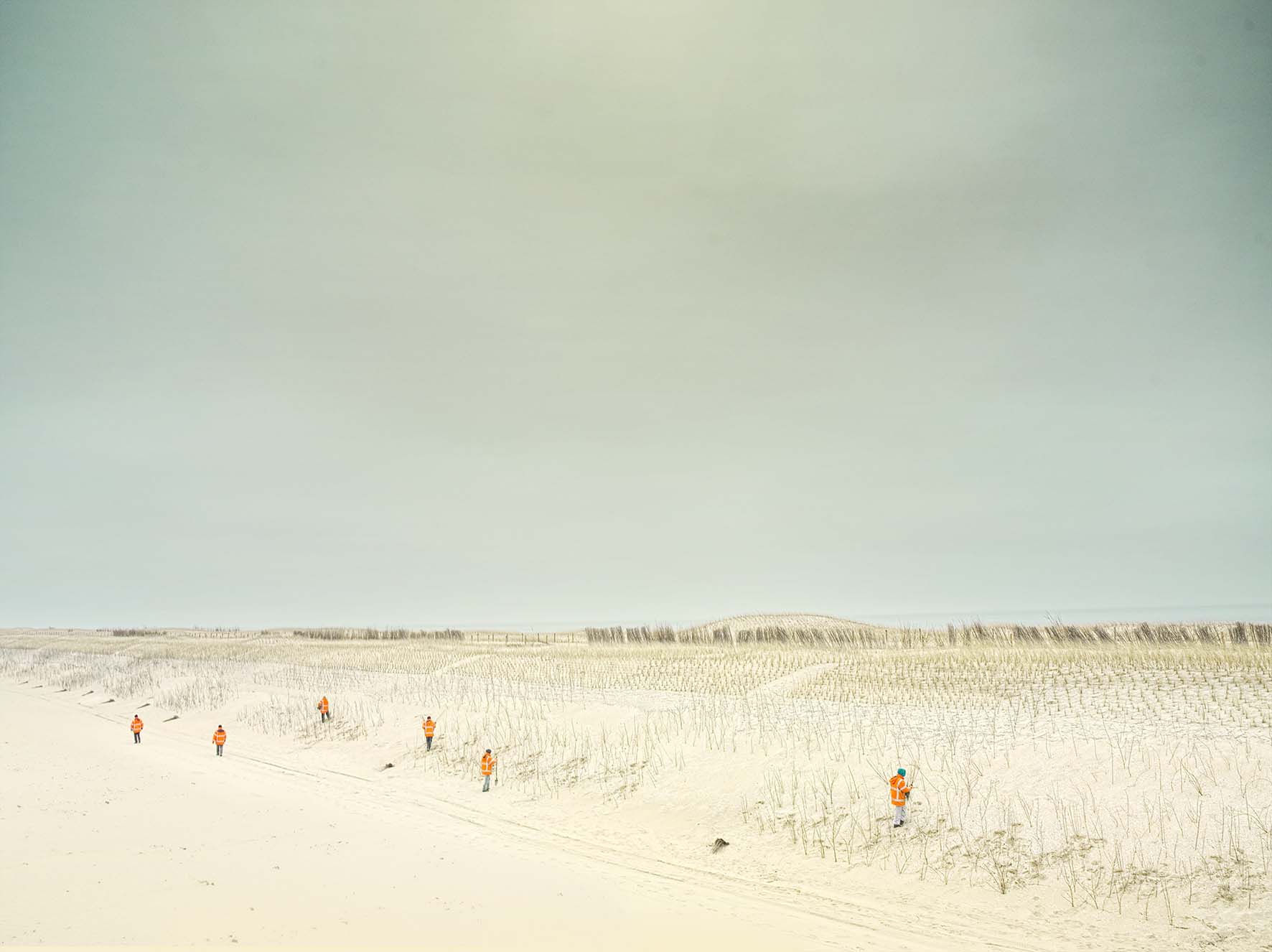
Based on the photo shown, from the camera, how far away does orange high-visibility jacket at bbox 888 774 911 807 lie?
11.9 meters

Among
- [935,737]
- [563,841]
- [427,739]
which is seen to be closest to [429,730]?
[427,739]

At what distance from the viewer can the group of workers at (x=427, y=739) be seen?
685 inches

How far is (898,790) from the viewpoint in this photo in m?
12.0

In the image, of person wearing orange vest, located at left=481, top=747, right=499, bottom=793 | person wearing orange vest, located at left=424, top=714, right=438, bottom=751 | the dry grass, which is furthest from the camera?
person wearing orange vest, located at left=424, top=714, right=438, bottom=751

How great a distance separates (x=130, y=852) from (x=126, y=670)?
44133mm

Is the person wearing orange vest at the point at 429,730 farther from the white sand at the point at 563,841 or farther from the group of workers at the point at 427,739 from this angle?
the white sand at the point at 563,841

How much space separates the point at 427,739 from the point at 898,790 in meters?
13.1

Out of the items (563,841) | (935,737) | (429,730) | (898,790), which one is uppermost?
(935,737)

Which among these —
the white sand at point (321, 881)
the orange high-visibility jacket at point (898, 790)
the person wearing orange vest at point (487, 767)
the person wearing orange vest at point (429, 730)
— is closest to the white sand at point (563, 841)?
the white sand at point (321, 881)

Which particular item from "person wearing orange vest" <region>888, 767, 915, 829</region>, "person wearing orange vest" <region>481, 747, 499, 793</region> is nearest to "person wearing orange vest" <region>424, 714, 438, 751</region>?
"person wearing orange vest" <region>481, 747, 499, 793</region>

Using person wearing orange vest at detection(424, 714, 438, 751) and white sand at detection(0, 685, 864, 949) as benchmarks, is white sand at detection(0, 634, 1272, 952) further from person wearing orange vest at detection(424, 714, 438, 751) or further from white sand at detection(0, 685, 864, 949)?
person wearing orange vest at detection(424, 714, 438, 751)

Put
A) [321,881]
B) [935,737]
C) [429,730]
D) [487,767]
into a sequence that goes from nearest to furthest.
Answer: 1. [321,881]
2. [935,737]
3. [487,767]
4. [429,730]

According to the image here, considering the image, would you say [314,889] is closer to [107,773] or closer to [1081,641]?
[107,773]

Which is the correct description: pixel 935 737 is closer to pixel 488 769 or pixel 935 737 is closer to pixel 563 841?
pixel 563 841
